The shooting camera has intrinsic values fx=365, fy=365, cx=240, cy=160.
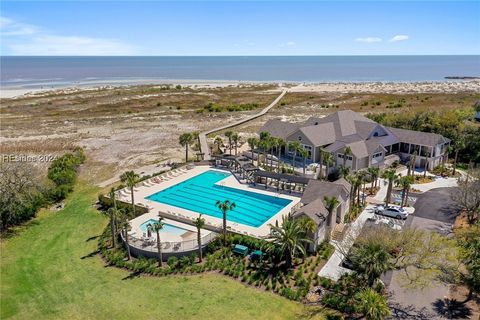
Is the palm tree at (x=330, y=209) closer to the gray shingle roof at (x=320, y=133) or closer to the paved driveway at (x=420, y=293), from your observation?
the paved driveway at (x=420, y=293)

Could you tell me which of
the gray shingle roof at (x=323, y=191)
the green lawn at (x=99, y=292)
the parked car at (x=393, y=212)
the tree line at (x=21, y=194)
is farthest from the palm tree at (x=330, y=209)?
the tree line at (x=21, y=194)

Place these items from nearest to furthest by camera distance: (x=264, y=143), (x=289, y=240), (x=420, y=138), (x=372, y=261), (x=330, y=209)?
(x=372, y=261) → (x=289, y=240) → (x=330, y=209) → (x=264, y=143) → (x=420, y=138)

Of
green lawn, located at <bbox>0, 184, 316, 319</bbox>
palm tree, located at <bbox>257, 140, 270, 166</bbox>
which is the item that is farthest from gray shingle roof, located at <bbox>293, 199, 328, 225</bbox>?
palm tree, located at <bbox>257, 140, 270, 166</bbox>

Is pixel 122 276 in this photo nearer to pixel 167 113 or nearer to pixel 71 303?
pixel 71 303

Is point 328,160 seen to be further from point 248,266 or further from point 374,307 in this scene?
point 374,307

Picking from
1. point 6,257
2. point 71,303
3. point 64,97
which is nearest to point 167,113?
point 64,97

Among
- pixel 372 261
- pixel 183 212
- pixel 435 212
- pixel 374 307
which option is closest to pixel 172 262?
pixel 183 212
